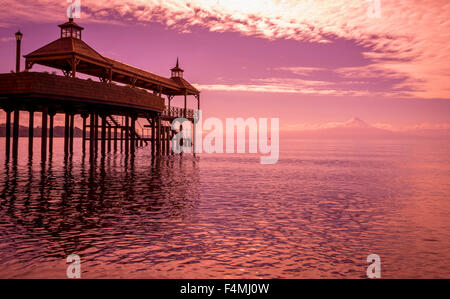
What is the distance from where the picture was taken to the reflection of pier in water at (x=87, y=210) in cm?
934

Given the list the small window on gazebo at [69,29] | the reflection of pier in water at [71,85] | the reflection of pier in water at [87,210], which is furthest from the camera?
the small window on gazebo at [69,29]

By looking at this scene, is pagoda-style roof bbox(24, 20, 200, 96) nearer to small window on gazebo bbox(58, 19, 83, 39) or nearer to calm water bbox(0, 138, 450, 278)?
small window on gazebo bbox(58, 19, 83, 39)

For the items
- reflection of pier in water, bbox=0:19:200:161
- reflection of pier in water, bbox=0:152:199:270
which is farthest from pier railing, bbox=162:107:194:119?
reflection of pier in water, bbox=0:152:199:270

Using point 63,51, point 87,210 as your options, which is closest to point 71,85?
point 63,51

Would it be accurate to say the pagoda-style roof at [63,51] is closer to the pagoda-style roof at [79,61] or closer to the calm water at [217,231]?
the pagoda-style roof at [79,61]

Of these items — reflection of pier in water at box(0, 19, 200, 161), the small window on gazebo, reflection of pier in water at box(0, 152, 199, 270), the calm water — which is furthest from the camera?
the small window on gazebo

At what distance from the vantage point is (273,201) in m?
16.5

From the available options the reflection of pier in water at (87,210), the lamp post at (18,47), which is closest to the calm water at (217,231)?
the reflection of pier in water at (87,210)

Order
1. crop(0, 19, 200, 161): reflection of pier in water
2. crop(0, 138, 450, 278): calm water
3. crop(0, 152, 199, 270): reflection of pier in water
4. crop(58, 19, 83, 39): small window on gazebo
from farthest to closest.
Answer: crop(58, 19, 83, 39): small window on gazebo, crop(0, 19, 200, 161): reflection of pier in water, crop(0, 152, 199, 270): reflection of pier in water, crop(0, 138, 450, 278): calm water

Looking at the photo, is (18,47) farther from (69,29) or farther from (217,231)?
(217,231)

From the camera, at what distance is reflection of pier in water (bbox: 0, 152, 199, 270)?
9336mm
